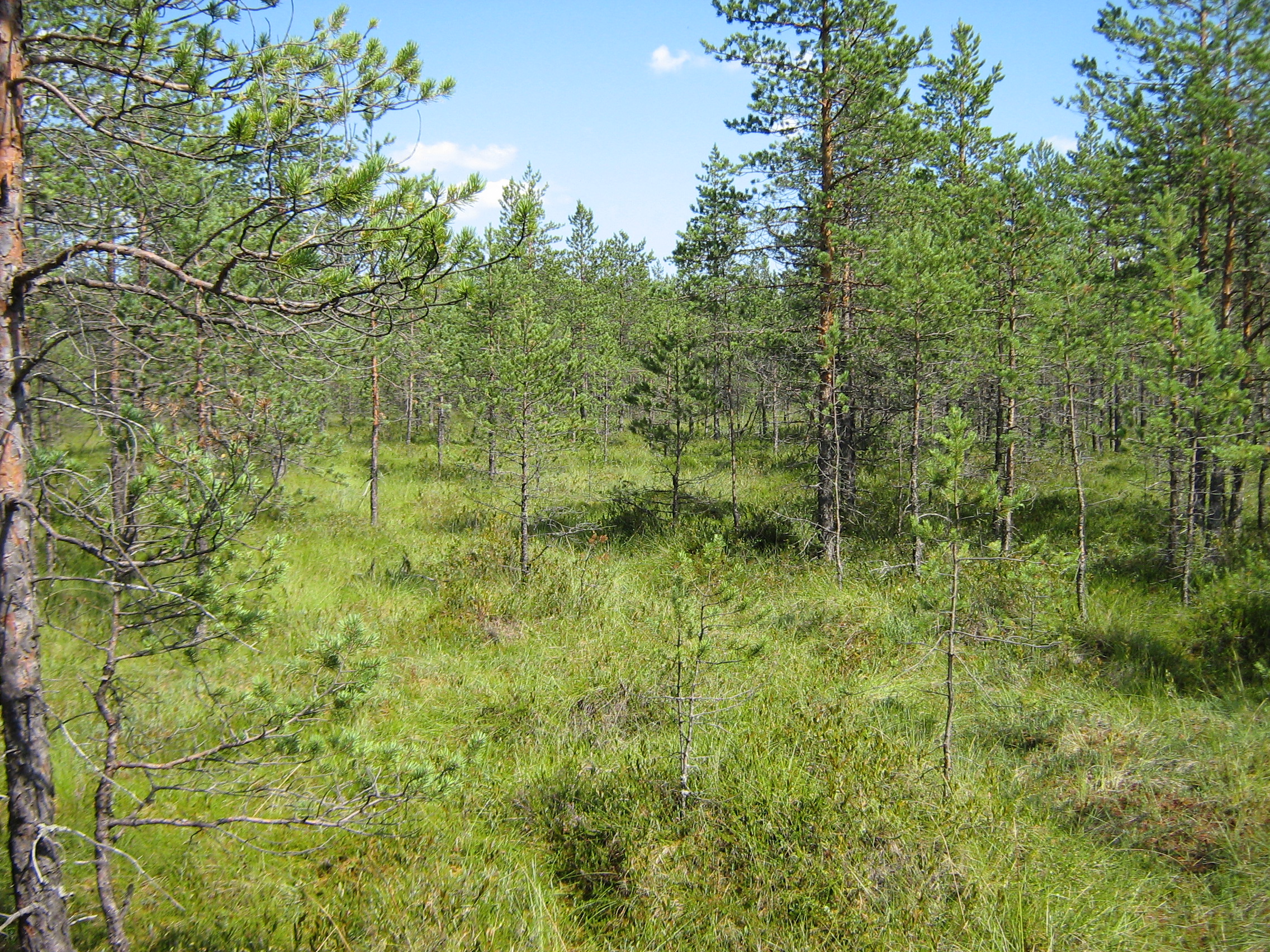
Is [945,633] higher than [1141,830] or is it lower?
higher

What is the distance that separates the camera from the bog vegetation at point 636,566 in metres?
3.18

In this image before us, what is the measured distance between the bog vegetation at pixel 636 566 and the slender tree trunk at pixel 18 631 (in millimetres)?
19

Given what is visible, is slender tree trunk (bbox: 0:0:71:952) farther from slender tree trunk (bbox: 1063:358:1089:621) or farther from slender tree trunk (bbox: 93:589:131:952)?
slender tree trunk (bbox: 1063:358:1089:621)

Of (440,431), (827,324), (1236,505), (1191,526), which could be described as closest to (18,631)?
(827,324)

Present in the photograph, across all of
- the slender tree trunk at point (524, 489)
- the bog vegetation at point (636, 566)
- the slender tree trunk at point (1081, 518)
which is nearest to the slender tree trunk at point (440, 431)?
the bog vegetation at point (636, 566)

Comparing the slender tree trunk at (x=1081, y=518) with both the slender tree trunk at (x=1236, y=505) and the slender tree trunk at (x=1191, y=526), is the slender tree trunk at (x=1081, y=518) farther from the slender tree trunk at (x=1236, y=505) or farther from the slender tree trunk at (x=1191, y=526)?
the slender tree trunk at (x=1236, y=505)

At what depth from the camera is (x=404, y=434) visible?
104 feet

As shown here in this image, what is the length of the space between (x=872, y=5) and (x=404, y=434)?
26.1 meters

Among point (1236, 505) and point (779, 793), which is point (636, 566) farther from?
point (1236, 505)

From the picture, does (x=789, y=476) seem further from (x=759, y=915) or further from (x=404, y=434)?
(x=404, y=434)

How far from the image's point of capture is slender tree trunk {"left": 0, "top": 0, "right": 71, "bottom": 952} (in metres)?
2.81

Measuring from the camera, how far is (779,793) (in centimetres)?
511

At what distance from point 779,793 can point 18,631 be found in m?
4.63

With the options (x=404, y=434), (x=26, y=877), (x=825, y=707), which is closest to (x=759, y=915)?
(x=825, y=707)
